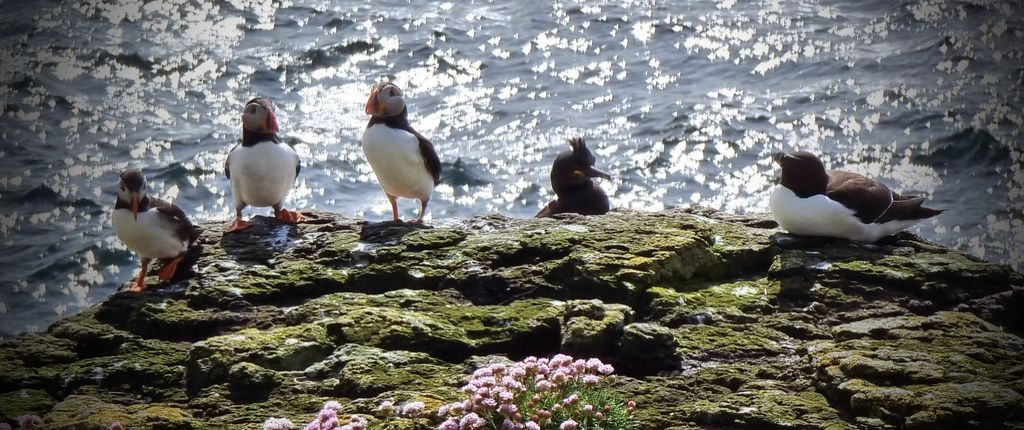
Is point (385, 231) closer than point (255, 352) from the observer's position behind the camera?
No

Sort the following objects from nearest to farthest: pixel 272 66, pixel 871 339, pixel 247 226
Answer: pixel 871 339, pixel 247 226, pixel 272 66

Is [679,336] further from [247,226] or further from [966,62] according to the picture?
[966,62]

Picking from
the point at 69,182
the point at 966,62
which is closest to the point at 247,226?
the point at 69,182

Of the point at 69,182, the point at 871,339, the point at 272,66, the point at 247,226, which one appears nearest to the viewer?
the point at 871,339

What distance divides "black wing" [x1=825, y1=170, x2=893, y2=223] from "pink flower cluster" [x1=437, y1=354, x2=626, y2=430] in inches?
118

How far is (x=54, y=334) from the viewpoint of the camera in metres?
7.12

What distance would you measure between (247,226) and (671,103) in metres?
11.2

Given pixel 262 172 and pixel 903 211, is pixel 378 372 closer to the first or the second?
pixel 262 172

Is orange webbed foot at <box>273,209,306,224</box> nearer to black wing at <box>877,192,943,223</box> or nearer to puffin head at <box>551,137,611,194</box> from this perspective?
puffin head at <box>551,137,611,194</box>

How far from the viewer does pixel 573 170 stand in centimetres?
1081

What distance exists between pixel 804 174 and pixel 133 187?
4.55 m

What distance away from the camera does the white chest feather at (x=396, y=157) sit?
372 inches

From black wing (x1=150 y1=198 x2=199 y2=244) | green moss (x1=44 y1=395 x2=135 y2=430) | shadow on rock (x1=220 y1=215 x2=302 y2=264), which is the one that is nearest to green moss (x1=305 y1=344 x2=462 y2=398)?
green moss (x1=44 y1=395 x2=135 y2=430)

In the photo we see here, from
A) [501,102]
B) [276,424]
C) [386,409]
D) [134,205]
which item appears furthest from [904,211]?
[501,102]
